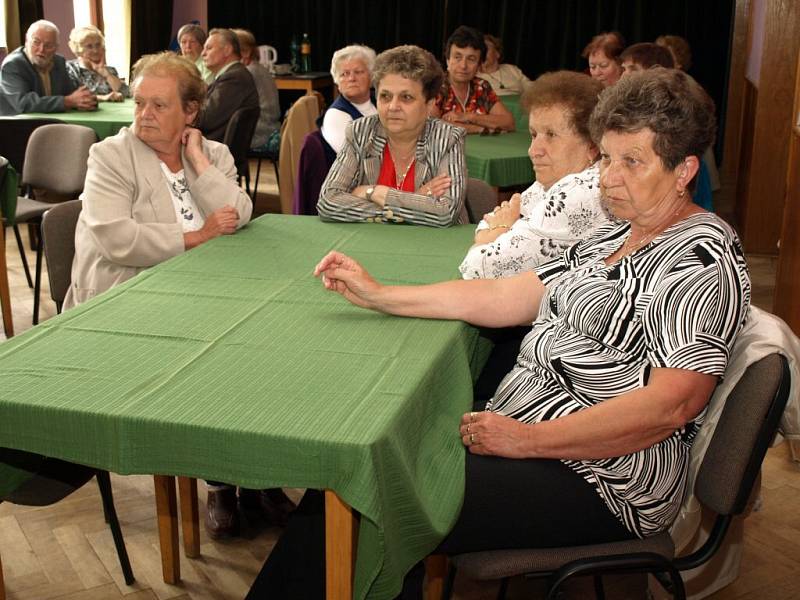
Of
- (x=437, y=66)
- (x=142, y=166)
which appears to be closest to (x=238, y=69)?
(x=437, y=66)

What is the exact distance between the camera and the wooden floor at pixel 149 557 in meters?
2.30

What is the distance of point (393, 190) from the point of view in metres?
2.93

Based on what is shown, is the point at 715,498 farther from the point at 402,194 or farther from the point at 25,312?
the point at 25,312

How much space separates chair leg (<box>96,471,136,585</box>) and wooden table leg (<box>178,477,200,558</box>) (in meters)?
0.15

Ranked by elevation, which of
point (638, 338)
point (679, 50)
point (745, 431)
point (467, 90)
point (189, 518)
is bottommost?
point (189, 518)

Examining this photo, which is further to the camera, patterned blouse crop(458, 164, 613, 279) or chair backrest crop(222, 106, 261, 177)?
chair backrest crop(222, 106, 261, 177)

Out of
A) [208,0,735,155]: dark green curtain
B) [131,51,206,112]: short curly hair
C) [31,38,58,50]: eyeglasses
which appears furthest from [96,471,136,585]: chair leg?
[208,0,735,155]: dark green curtain

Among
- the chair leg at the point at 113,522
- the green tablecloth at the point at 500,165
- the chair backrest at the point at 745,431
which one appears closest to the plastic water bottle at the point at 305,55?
the green tablecloth at the point at 500,165

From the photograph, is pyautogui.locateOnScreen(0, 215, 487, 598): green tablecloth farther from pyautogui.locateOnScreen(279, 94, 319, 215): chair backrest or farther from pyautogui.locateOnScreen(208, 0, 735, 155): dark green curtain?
pyautogui.locateOnScreen(208, 0, 735, 155): dark green curtain

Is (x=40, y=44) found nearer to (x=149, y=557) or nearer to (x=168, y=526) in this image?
(x=149, y=557)

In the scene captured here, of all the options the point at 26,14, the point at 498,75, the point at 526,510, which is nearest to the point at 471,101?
the point at 498,75

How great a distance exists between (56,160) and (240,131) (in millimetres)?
1383

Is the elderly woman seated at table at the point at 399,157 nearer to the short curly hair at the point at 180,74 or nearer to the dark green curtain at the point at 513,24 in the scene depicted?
the short curly hair at the point at 180,74

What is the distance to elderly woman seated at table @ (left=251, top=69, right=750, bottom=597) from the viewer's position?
1.59 meters
